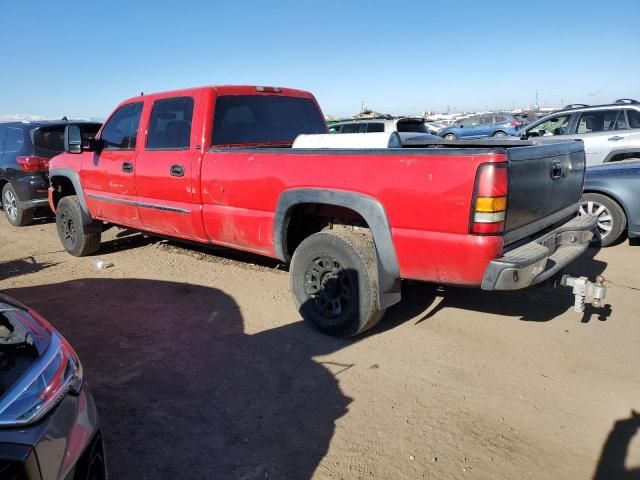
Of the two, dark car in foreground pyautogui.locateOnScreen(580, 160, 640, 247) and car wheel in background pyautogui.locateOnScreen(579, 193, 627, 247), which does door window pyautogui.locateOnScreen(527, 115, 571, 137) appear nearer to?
dark car in foreground pyautogui.locateOnScreen(580, 160, 640, 247)

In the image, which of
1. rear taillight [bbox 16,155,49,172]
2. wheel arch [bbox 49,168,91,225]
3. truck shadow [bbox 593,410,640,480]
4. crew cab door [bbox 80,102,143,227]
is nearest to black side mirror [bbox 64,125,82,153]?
crew cab door [bbox 80,102,143,227]

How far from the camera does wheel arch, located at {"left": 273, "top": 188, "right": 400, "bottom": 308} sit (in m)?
3.30

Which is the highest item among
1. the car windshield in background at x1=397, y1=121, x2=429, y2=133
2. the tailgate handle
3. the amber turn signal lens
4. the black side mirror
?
the car windshield in background at x1=397, y1=121, x2=429, y2=133

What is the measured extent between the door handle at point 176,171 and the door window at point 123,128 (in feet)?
2.84

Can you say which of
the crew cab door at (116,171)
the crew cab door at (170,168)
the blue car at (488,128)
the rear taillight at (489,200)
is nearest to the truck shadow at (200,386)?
the crew cab door at (170,168)

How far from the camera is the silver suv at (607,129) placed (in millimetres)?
8406

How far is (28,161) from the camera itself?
8.09 metres

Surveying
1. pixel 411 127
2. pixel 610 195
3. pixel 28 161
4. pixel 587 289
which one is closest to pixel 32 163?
pixel 28 161

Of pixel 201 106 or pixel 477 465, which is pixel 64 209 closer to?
pixel 201 106

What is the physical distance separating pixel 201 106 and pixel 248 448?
3.12 m

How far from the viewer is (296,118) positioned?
541 cm

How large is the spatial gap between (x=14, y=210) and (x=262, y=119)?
6010 mm

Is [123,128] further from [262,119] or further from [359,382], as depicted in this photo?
[359,382]

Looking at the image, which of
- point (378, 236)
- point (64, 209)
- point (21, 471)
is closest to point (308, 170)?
point (378, 236)
